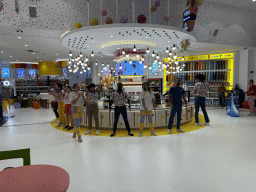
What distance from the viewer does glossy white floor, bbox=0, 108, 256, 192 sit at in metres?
2.48

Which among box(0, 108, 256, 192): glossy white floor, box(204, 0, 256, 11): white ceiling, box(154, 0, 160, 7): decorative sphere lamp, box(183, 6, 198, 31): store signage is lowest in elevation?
box(0, 108, 256, 192): glossy white floor

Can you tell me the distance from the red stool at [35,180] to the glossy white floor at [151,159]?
1119 millimetres

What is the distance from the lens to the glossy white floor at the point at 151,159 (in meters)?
2.48

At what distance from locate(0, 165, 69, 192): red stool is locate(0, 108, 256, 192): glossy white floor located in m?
1.12

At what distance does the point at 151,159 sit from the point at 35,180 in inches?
94.5

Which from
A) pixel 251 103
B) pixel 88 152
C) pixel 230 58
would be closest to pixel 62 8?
pixel 88 152

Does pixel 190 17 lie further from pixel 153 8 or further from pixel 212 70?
pixel 212 70

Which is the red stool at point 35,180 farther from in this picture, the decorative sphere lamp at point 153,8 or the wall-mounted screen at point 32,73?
the wall-mounted screen at point 32,73

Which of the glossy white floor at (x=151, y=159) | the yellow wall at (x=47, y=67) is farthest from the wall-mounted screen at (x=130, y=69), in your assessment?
the yellow wall at (x=47, y=67)

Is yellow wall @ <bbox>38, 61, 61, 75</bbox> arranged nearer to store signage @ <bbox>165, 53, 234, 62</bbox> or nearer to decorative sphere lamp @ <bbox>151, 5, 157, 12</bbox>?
store signage @ <bbox>165, 53, 234, 62</bbox>

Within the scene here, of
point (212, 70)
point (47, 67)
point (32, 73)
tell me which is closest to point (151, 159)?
point (212, 70)

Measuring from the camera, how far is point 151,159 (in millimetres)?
3334

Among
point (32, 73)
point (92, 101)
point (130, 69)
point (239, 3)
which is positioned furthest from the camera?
point (32, 73)

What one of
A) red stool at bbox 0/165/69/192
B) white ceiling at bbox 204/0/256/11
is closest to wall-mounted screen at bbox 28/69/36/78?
white ceiling at bbox 204/0/256/11
